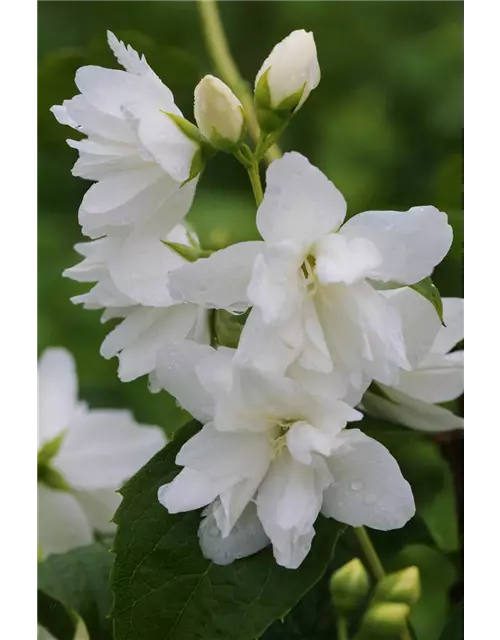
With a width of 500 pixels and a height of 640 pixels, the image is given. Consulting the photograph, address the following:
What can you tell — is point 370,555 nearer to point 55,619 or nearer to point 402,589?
point 402,589

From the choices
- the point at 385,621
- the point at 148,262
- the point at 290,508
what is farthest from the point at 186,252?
the point at 385,621

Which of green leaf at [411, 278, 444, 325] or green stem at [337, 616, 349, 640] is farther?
green stem at [337, 616, 349, 640]

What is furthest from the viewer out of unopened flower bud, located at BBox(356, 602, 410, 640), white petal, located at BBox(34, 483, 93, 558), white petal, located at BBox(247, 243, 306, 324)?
white petal, located at BBox(34, 483, 93, 558)

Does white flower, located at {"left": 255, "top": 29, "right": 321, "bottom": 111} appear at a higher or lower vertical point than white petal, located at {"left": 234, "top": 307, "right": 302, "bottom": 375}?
higher

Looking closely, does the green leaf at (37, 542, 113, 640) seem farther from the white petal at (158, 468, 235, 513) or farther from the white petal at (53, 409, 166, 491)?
the white petal at (158, 468, 235, 513)

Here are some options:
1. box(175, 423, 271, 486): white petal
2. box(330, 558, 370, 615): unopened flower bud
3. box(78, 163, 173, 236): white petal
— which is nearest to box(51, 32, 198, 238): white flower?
box(78, 163, 173, 236): white petal

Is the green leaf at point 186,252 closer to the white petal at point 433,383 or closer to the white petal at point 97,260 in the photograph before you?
the white petal at point 97,260
